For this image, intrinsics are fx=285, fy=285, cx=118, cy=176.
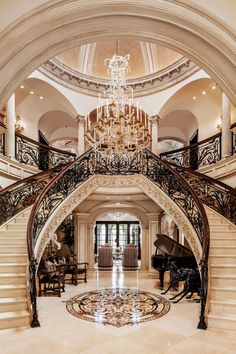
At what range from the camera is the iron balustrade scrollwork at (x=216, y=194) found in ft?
24.7

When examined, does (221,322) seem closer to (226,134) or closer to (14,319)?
(14,319)

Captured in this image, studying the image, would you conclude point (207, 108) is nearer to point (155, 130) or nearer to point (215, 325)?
point (155, 130)

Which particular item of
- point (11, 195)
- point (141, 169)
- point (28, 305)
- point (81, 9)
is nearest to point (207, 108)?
point (141, 169)

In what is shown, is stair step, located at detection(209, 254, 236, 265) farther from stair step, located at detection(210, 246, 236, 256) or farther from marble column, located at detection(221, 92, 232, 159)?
marble column, located at detection(221, 92, 232, 159)

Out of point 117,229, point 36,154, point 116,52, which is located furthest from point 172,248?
point 117,229

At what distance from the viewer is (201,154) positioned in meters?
10.4

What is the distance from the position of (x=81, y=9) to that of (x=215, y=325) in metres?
5.07

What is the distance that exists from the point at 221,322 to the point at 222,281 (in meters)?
0.73

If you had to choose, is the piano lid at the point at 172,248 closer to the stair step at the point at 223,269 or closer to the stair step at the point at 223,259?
the stair step at the point at 223,259

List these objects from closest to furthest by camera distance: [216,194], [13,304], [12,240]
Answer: [13,304], [12,240], [216,194]

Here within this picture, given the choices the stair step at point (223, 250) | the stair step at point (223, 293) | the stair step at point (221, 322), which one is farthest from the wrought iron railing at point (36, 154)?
the stair step at point (221, 322)

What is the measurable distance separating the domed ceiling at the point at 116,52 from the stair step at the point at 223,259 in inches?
339

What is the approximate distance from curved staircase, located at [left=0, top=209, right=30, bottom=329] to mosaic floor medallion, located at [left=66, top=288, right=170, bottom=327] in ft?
4.44

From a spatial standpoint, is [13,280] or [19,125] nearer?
[13,280]
